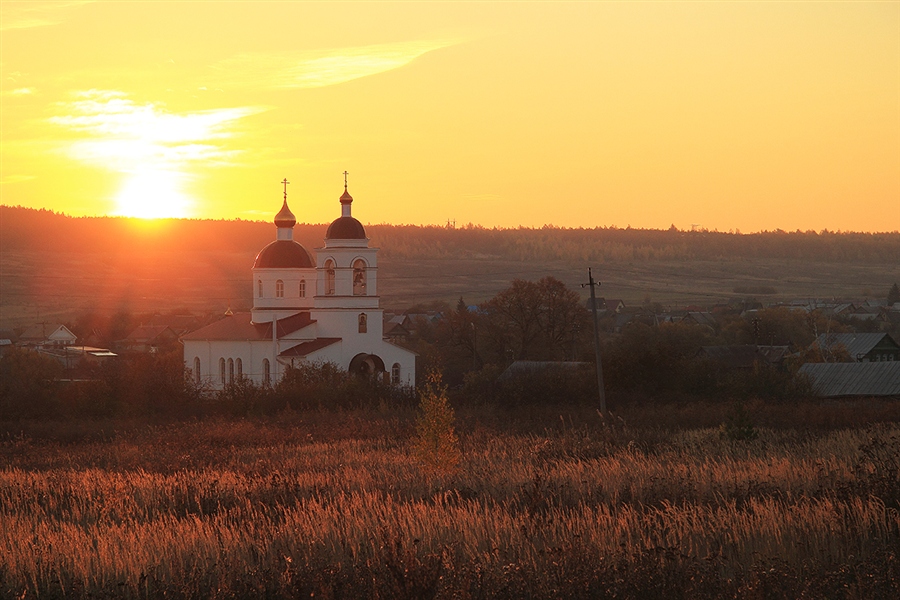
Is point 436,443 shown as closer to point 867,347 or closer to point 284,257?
point 284,257

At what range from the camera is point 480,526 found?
10.9 m

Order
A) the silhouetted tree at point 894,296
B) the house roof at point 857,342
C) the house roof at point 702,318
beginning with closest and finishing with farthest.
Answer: the house roof at point 857,342
the house roof at point 702,318
the silhouetted tree at point 894,296

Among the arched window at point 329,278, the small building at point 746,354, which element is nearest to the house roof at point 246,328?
the arched window at point 329,278

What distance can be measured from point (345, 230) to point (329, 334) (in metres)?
5.28

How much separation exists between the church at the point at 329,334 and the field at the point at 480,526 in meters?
34.1

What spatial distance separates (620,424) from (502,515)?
18780 mm

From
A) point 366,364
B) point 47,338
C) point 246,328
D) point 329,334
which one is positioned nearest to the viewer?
point 366,364

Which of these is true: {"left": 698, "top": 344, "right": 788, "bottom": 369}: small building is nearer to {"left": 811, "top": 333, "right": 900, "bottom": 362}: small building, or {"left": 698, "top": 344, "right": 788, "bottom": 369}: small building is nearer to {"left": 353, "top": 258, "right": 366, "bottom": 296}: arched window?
{"left": 811, "top": 333, "right": 900, "bottom": 362}: small building

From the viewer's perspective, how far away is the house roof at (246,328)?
5766 cm

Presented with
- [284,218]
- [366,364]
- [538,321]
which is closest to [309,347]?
[366,364]

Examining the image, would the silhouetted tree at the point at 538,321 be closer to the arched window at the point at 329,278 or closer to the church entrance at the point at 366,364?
the church entrance at the point at 366,364

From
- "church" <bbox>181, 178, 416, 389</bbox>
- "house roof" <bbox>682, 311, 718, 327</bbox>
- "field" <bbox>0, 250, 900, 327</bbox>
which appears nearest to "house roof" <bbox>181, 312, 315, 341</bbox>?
"church" <bbox>181, 178, 416, 389</bbox>

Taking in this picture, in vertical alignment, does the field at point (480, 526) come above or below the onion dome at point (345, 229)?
below

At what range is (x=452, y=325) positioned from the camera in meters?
72.2
